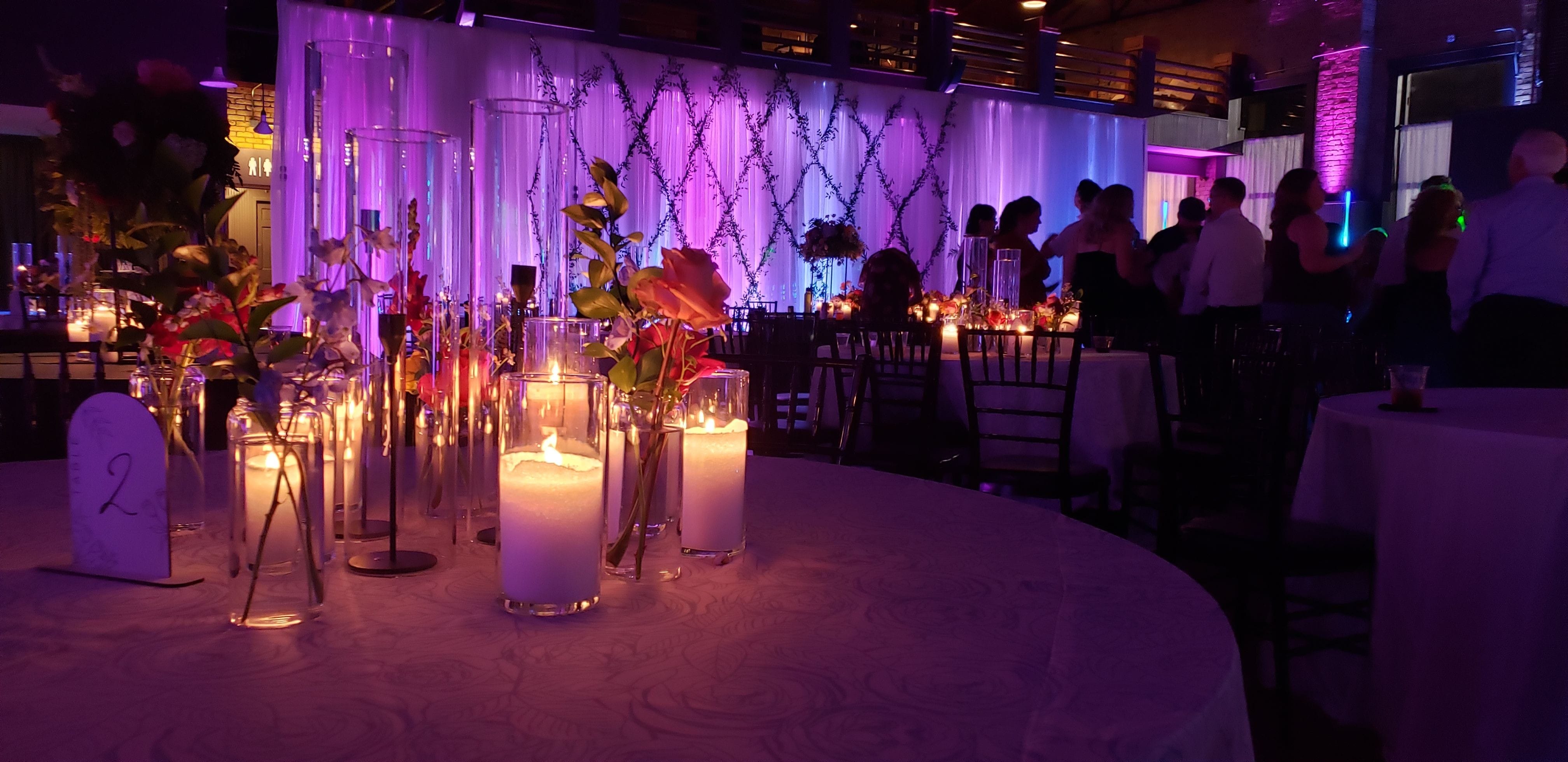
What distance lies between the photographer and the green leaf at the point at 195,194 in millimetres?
833

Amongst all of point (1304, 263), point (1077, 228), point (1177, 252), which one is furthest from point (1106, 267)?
point (1177, 252)

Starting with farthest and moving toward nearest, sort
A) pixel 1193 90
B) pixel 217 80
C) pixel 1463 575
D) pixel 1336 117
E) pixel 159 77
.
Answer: pixel 1193 90
pixel 1336 117
pixel 217 80
pixel 1463 575
pixel 159 77

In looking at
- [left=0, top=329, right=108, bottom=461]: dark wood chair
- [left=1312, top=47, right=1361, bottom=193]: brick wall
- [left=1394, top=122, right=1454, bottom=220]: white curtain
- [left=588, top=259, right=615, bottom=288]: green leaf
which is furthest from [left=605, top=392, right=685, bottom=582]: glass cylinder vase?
[left=1312, top=47, right=1361, bottom=193]: brick wall

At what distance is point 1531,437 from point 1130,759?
1.89 meters

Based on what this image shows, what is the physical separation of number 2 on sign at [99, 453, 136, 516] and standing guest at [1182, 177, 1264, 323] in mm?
5395

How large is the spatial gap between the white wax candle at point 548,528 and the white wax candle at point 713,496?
0.20 meters

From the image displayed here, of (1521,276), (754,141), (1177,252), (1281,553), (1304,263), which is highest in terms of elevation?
(754,141)

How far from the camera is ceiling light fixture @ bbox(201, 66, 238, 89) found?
6781 millimetres

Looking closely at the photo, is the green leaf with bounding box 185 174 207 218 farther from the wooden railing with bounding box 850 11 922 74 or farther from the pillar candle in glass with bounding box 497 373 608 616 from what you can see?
the wooden railing with bounding box 850 11 922 74

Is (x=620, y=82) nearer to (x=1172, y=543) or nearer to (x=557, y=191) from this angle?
(x=1172, y=543)

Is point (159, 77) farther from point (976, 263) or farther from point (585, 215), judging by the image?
point (976, 263)

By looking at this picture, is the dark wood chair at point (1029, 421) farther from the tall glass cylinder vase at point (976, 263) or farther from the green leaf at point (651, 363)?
the green leaf at point (651, 363)

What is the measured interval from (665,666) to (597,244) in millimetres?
382

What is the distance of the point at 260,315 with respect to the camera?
794 mm
